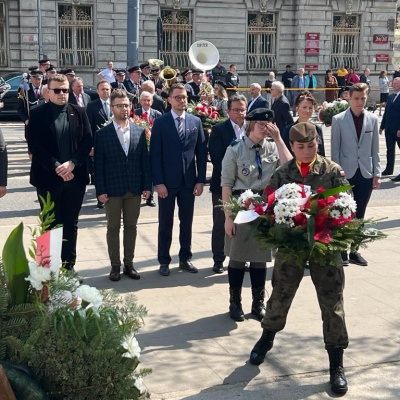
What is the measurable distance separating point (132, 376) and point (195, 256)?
472 centimetres

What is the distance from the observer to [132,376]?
342 centimetres

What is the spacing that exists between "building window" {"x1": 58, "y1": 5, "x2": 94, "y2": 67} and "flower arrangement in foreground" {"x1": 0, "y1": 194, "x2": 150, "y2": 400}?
101ft

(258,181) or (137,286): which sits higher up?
(258,181)

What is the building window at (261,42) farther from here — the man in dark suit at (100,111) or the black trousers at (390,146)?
the man in dark suit at (100,111)

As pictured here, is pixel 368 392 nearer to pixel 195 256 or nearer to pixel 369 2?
pixel 195 256

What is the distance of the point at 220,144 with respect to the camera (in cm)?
732

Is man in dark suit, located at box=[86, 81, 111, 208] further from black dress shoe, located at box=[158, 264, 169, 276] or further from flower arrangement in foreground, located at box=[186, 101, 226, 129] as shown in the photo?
black dress shoe, located at box=[158, 264, 169, 276]

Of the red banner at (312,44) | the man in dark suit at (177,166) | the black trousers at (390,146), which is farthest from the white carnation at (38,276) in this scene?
the red banner at (312,44)

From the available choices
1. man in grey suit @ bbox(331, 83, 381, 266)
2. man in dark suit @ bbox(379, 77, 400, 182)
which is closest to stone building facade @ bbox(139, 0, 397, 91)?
man in dark suit @ bbox(379, 77, 400, 182)

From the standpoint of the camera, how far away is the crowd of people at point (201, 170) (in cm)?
490

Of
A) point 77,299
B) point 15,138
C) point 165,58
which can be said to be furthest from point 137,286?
point 165,58

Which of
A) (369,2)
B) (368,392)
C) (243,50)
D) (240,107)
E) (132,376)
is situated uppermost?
(369,2)

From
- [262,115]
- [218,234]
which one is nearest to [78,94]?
[218,234]

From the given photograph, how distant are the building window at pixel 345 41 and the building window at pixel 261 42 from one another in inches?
142
